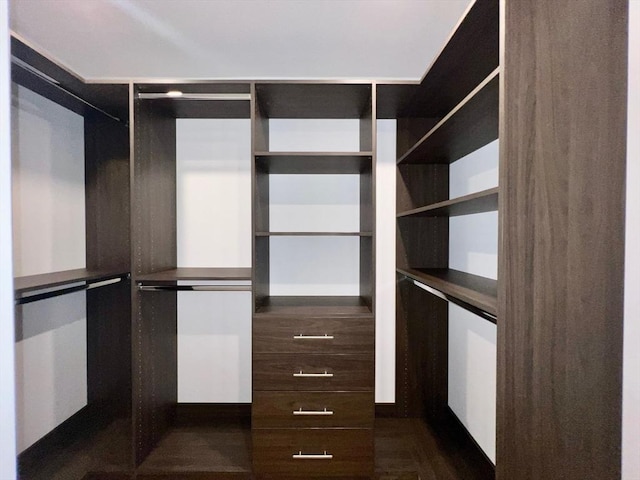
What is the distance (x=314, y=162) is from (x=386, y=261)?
87 cm

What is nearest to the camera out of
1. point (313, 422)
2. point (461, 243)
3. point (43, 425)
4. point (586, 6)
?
point (586, 6)

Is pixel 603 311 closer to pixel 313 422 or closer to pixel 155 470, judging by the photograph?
pixel 313 422

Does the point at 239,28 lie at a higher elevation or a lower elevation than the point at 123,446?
higher

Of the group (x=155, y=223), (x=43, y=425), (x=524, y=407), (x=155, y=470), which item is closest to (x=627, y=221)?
(x=524, y=407)

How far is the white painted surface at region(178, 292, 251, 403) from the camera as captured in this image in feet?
7.59

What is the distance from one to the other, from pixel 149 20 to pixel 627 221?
2223mm

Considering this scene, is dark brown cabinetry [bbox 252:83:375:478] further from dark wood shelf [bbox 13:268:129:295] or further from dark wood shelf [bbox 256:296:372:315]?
dark wood shelf [bbox 13:268:129:295]

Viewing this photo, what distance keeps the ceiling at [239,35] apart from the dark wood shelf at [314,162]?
1.50ft

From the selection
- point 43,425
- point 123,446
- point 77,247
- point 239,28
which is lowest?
point 123,446

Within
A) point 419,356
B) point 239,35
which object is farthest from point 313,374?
point 239,35

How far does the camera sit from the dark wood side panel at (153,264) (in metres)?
1.78

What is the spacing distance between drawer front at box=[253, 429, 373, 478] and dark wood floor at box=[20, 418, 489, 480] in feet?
0.61

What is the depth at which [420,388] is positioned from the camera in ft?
7.52

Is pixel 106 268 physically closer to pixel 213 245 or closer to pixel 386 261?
pixel 213 245
